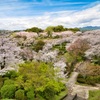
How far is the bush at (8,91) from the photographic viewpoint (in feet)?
82.6

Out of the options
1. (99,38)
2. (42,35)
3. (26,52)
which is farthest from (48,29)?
(26,52)

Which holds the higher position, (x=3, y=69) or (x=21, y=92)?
(x=3, y=69)

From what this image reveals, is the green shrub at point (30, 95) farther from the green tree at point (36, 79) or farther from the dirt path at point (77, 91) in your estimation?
the dirt path at point (77, 91)

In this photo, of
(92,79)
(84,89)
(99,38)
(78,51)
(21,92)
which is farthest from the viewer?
(99,38)

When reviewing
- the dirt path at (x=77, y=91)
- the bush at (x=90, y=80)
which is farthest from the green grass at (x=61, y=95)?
the bush at (x=90, y=80)

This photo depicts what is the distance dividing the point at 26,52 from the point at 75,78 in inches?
385

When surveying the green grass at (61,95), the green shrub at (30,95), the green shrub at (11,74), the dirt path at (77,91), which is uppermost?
the green shrub at (11,74)

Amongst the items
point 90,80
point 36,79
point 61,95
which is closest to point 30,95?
point 36,79

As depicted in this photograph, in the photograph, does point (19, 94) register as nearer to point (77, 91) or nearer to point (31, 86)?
point (31, 86)

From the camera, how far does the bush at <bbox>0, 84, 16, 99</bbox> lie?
2519 centimetres

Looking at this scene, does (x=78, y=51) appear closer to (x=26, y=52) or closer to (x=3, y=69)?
(x=26, y=52)

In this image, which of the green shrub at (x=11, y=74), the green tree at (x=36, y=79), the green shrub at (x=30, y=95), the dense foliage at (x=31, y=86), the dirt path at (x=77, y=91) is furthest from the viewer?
the green shrub at (x=11, y=74)

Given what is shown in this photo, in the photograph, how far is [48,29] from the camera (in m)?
99.8

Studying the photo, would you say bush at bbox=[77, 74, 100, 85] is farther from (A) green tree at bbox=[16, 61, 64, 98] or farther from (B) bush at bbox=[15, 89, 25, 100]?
(B) bush at bbox=[15, 89, 25, 100]
